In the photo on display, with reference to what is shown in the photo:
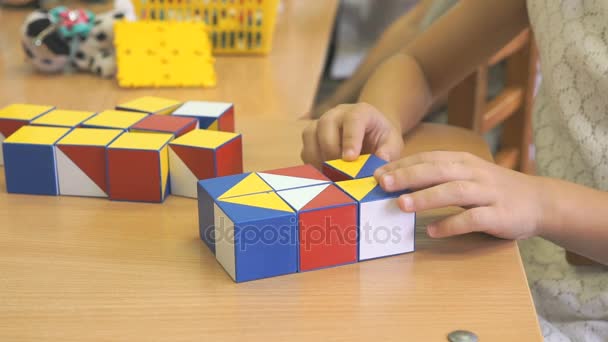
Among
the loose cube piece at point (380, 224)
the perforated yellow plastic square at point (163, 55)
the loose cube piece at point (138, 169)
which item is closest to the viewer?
the loose cube piece at point (380, 224)

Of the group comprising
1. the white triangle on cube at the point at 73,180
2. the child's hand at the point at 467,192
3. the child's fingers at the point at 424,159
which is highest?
the child's fingers at the point at 424,159

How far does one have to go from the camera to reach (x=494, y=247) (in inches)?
25.4

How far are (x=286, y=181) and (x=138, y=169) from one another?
0.17 metres

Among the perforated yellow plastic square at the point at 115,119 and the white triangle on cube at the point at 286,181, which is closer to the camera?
the white triangle on cube at the point at 286,181

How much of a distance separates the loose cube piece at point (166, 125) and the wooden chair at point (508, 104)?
2.44 ft

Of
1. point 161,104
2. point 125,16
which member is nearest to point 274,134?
point 161,104

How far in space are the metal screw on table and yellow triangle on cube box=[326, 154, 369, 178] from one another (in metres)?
0.20

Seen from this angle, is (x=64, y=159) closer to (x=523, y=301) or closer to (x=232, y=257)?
(x=232, y=257)

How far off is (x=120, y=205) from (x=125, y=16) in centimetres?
64

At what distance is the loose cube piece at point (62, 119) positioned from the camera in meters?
0.79

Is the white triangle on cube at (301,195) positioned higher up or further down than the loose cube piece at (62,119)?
further down

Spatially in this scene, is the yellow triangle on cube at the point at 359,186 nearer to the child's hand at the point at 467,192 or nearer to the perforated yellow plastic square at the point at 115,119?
the child's hand at the point at 467,192

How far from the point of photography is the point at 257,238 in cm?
57

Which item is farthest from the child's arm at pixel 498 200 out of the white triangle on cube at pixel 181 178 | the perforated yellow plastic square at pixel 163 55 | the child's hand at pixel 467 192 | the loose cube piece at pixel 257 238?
the perforated yellow plastic square at pixel 163 55
